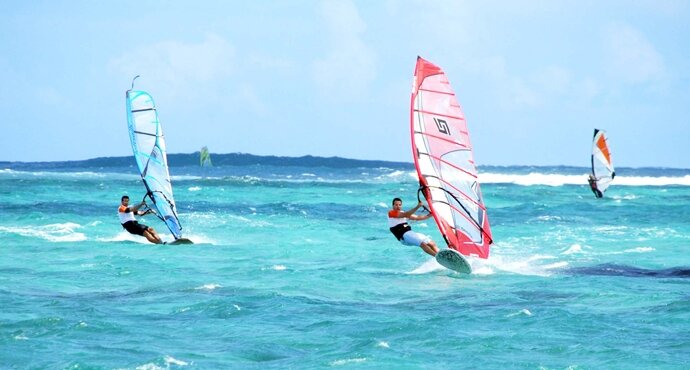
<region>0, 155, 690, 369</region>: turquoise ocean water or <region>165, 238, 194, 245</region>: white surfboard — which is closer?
<region>0, 155, 690, 369</region>: turquoise ocean water

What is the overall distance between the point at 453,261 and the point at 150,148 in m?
7.68

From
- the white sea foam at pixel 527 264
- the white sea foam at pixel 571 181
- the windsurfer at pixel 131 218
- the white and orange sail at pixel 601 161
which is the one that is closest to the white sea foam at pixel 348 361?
the white sea foam at pixel 527 264

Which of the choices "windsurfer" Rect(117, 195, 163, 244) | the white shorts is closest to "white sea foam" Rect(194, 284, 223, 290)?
the white shorts

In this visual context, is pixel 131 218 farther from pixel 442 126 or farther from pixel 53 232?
pixel 442 126

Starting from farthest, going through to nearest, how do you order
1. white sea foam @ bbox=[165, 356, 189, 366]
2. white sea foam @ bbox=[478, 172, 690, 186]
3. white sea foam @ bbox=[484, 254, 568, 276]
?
1. white sea foam @ bbox=[478, 172, 690, 186]
2. white sea foam @ bbox=[484, 254, 568, 276]
3. white sea foam @ bbox=[165, 356, 189, 366]

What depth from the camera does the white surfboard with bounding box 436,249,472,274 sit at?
55.5 ft

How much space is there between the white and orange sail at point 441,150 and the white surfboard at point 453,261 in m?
0.40

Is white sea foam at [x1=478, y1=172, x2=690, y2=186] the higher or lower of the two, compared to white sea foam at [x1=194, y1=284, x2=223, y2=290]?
lower

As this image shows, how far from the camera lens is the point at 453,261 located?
17.1 meters

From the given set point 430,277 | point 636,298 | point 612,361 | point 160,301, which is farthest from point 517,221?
point 612,361

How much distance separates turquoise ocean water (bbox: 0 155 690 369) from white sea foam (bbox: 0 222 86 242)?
0.18 ft

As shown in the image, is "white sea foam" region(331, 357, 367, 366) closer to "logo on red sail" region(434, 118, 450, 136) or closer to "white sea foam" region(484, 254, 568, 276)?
"logo on red sail" region(434, 118, 450, 136)

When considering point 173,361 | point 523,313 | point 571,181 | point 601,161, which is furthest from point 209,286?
point 571,181

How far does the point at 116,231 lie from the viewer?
2648cm
